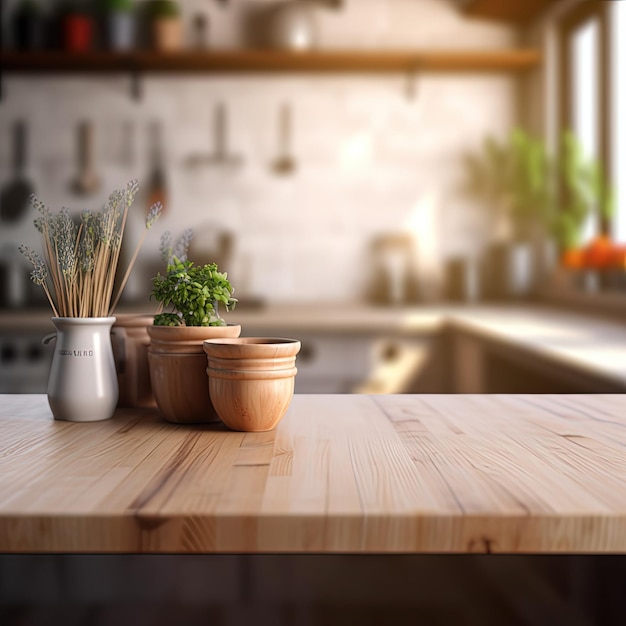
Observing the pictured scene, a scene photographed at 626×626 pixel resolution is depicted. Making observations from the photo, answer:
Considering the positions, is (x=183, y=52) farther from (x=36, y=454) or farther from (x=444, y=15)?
(x=36, y=454)

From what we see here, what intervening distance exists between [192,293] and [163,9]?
2.65m

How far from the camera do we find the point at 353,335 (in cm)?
262

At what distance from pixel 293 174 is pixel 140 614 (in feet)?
8.17

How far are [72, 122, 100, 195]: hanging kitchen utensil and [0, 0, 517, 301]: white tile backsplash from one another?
3 centimetres

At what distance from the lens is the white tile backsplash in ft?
11.0

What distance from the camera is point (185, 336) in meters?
0.89

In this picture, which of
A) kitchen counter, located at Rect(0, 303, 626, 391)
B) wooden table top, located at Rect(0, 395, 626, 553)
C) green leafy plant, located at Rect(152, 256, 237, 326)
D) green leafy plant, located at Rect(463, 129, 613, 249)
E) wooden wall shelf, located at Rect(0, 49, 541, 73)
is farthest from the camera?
wooden wall shelf, located at Rect(0, 49, 541, 73)

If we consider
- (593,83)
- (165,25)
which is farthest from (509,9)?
(165,25)

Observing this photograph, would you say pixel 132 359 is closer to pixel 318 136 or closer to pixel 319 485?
pixel 319 485

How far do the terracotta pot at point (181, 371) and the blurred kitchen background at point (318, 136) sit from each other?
223 centimetres

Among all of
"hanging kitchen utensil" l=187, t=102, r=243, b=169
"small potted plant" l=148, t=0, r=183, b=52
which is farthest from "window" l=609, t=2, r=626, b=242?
"small potted plant" l=148, t=0, r=183, b=52

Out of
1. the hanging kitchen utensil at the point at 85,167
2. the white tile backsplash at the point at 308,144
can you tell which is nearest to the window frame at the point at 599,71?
the white tile backsplash at the point at 308,144

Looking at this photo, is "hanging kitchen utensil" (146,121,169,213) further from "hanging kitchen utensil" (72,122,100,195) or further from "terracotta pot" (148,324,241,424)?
"terracotta pot" (148,324,241,424)

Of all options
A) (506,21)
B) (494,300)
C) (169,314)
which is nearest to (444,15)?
(506,21)
